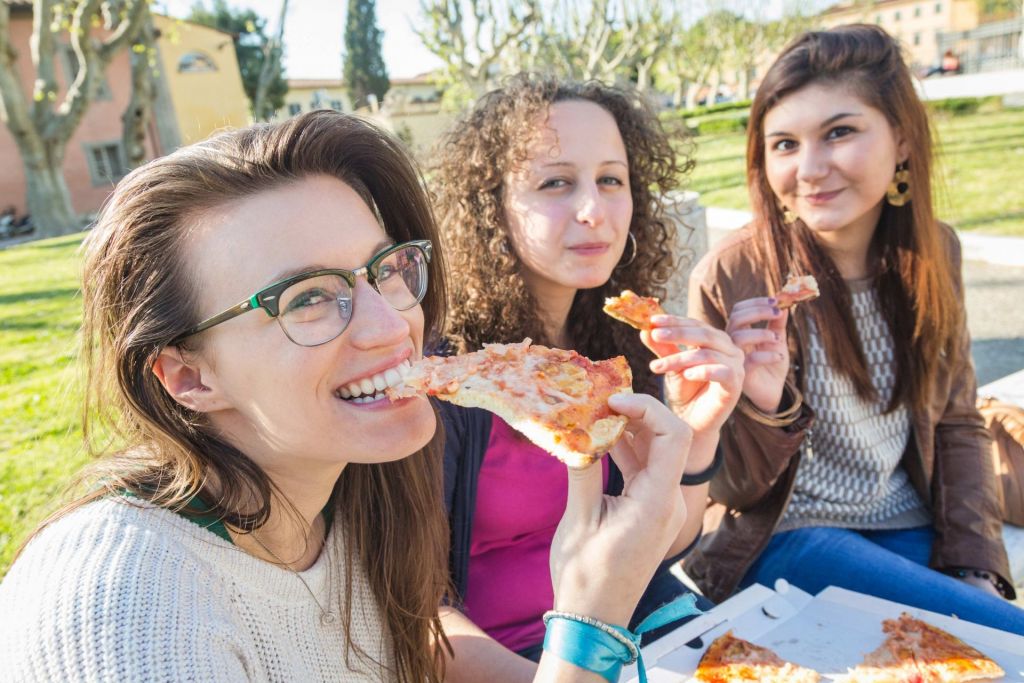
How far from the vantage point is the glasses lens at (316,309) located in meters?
1.70

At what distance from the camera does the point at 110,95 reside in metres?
35.5

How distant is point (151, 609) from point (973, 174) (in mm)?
17433

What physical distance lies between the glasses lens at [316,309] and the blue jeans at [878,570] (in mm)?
2396

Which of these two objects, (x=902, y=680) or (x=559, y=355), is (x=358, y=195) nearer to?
(x=559, y=355)

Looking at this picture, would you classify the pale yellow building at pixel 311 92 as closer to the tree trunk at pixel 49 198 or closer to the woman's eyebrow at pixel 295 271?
the tree trunk at pixel 49 198

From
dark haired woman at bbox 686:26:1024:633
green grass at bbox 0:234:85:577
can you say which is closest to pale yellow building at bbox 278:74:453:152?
green grass at bbox 0:234:85:577

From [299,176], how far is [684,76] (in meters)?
67.0

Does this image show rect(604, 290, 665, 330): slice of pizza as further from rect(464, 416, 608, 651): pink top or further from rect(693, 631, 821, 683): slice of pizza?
rect(693, 631, 821, 683): slice of pizza

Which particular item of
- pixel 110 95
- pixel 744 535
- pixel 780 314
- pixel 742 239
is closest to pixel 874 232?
pixel 742 239

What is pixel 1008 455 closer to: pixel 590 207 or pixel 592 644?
pixel 590 207

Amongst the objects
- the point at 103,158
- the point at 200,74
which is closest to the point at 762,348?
the point at 103,158

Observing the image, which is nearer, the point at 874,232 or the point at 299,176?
the point at 299,176

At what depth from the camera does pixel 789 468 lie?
324 centimetres

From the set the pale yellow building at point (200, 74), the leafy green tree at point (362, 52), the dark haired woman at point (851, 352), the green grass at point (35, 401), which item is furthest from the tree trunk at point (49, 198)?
the leafy green tree at point (362, 52)
